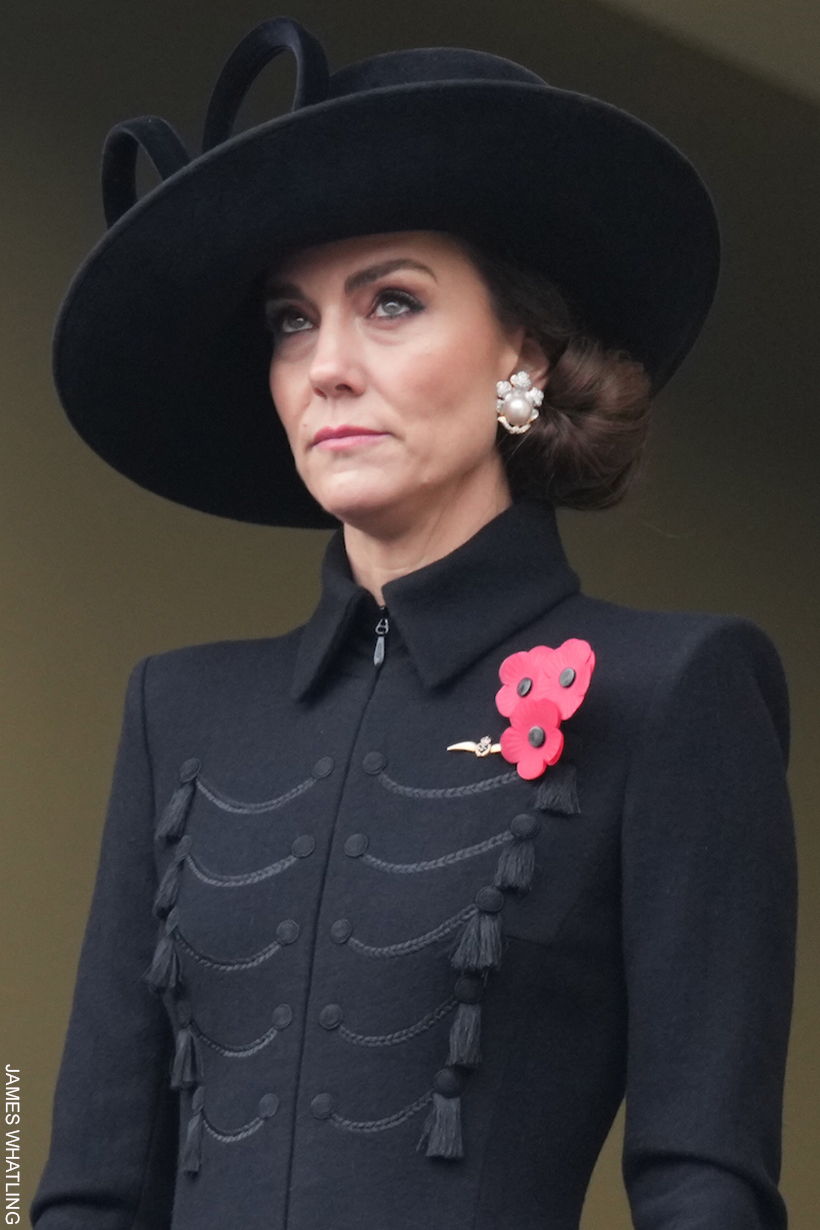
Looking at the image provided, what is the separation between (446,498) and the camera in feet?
5.65

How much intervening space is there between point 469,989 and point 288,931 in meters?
0.17

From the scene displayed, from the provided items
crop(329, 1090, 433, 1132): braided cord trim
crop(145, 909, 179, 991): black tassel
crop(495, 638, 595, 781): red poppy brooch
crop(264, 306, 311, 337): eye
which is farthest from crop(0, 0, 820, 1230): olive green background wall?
crop(329, 1090, 433, 1132): braided cord trim

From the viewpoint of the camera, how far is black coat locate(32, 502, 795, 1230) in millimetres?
1501

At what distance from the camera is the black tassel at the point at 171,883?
5.55ft

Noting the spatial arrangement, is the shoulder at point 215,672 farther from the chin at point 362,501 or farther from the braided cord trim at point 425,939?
the braided cord trim at point 425,939

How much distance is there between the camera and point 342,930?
1.57 metres

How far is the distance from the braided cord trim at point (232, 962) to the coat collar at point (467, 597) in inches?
9.7

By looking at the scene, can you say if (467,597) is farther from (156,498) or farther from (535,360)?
(156,498)

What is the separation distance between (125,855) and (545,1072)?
47cm

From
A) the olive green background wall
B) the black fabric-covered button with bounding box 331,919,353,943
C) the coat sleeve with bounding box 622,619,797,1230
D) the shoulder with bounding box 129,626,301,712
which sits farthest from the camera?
the olive green background wall

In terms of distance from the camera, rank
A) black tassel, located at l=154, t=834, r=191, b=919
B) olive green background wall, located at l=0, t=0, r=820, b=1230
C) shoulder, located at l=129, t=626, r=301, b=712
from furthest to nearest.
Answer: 1. olive green background wall, located at l=0, t=0, r=820, b=1230
2. shoulder, located at l=129, t=626, r=301, b=712
3. black tassel, located at l=154, t=834, r=191, b=919

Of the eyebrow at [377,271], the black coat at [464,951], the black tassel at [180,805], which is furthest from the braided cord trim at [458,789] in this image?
the eyebrow at [377,271]

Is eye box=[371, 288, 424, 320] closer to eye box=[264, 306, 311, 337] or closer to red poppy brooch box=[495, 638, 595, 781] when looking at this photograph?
eye box=[264, 306, 311, 337]

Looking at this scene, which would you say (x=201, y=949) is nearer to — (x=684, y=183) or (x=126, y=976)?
(x=126, y=976)
